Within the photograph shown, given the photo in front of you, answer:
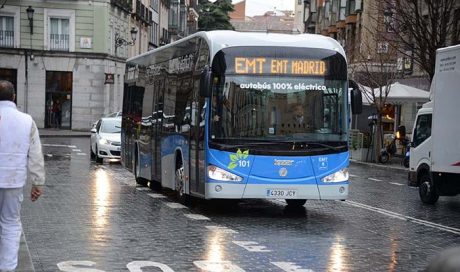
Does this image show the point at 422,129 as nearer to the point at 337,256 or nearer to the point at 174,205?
the point at 174,205

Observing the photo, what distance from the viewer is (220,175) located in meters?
13.6

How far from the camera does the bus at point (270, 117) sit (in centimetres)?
1363

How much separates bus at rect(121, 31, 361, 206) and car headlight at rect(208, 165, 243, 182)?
17 millimetres

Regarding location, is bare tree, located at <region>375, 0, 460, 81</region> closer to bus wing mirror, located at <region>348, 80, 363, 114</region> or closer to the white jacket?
bus wing mirror, located at <region>348, 80, 363, 114</region>

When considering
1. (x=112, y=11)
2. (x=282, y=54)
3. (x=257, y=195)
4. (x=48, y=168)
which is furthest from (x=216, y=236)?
(x=112, y=11)

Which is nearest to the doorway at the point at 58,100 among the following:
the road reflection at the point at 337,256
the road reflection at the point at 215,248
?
the road reflection at the point at 215,248

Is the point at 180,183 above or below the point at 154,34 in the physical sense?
below

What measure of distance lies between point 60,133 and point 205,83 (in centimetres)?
3629

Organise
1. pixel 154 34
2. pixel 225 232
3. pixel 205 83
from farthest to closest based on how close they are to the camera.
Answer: pixel 154 34 → pixel 205 83 → pixel 225 232

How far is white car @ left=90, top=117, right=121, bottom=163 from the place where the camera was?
2809 centimetres

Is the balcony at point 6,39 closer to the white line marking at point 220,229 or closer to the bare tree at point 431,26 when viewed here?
the bare tree at point 431,26

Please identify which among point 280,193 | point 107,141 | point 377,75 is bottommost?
point 107,141

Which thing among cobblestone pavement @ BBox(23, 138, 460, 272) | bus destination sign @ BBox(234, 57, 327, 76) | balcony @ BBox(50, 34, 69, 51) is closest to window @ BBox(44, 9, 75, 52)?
balcony @ BBox(50, 34, 69, 51)

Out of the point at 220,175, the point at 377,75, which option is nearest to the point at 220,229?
the point at 220,175
